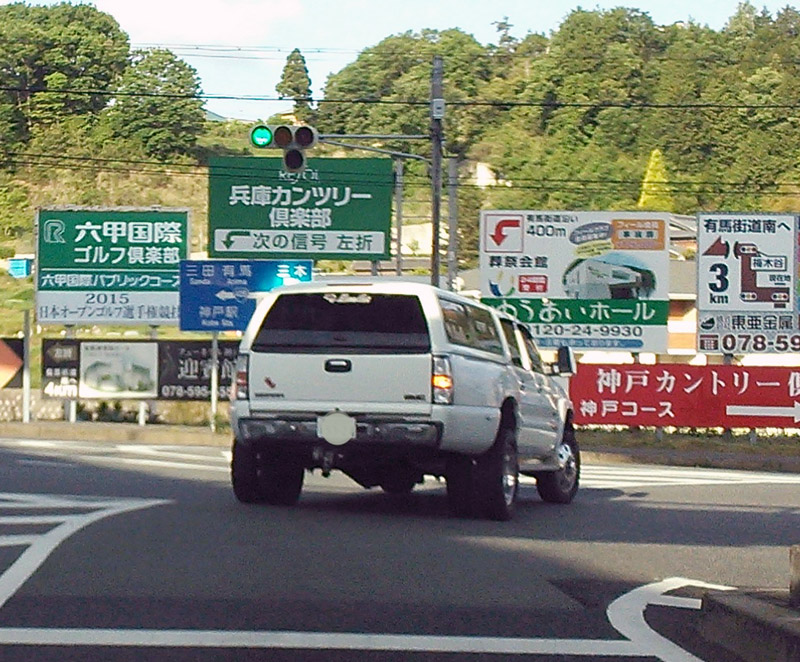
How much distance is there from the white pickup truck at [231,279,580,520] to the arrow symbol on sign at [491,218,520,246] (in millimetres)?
19559

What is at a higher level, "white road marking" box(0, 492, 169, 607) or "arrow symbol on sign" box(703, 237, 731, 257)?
"arrow symbol on sign" box(703, 237, 731, 257)

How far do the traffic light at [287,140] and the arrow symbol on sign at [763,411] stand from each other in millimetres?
11183

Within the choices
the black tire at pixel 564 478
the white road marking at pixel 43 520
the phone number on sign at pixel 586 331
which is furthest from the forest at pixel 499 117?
the white road marking at pixel 43 520

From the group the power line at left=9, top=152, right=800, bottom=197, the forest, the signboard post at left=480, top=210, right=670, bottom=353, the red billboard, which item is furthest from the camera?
the forest

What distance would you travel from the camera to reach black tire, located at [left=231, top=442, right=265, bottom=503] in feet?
39.0

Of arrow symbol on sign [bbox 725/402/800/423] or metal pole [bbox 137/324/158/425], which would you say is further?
metal pole [bbox 137/324/158/425]

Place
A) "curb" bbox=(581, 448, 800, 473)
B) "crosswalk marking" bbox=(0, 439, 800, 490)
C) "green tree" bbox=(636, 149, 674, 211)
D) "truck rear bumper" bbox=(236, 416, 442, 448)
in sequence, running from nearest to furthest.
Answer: "truck rear bumper" bbox=(236, 416, 442, 448) < "crosswalk marking" bbox=(0, 439, 800, 490) < "curb" bbox=(581, 448, 800, 473) < "green tree" bbox=(636, 149, 674, 211)

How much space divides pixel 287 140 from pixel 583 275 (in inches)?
444

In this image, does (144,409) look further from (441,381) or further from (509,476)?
(441,381)

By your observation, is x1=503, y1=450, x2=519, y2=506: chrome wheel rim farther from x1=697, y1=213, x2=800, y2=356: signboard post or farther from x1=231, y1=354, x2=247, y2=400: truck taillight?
x1=697, y1=213, x2=800, y2=356: signboard post

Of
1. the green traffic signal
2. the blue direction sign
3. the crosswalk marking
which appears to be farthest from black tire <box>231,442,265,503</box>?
the blue direction sign

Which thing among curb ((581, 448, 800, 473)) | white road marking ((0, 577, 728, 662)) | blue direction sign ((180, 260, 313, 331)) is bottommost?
curb ((581, 448, 800, 473))

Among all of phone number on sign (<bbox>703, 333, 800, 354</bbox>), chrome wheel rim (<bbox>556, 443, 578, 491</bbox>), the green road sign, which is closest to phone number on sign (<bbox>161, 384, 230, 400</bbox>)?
the green road sign

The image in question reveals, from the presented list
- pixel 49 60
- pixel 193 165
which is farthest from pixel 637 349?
pixel 49 60
